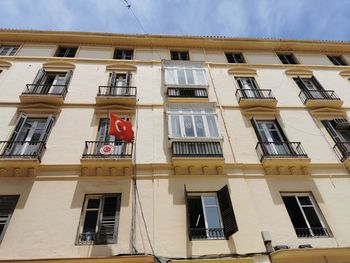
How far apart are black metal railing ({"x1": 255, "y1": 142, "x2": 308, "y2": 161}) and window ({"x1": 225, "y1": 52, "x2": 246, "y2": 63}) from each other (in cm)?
756

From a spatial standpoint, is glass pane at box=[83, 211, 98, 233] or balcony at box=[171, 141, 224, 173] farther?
balcony at box=[171, 141, 224, 173]

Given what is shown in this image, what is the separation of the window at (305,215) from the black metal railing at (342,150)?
245 centimetres

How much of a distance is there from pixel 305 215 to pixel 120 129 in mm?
7251

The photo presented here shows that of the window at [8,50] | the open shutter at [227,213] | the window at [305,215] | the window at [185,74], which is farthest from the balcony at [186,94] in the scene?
the window at [8,50]

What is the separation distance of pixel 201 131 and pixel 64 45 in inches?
440

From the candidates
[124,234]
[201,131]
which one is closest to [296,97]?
[201,131]

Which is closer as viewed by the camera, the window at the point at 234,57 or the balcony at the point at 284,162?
the balcony at the point at 284,162

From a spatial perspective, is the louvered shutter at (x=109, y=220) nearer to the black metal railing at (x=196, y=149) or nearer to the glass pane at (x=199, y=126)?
the black metal railing at (x=196, y=149)

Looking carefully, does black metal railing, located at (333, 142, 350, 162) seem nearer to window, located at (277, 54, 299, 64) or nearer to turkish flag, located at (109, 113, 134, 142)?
window, located at (277, 54, 299, 64)

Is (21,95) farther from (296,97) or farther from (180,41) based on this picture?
(296,97)

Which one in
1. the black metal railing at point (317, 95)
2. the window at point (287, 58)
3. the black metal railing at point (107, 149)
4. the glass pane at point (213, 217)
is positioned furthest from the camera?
the window at point (287, 58)

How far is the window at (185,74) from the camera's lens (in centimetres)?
1380

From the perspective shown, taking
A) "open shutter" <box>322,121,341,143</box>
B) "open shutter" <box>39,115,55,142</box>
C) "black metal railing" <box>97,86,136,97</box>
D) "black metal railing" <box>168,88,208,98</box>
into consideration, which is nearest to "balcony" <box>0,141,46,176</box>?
"open shutter" <box>39,115,55,142</box>

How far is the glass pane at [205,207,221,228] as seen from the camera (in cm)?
859
